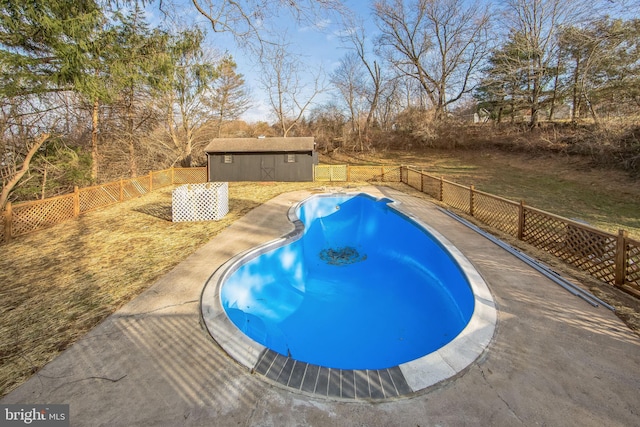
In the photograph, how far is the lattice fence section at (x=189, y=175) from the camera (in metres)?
16.5

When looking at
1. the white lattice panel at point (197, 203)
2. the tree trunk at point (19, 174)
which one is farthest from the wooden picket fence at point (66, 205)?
the white lattice panel at point (197, 203)

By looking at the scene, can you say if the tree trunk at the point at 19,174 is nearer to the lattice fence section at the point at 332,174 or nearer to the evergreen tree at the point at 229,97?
the lattice fence section at the point at 332,174

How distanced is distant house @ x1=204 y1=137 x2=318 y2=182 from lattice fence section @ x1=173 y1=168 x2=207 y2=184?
39 centimetres

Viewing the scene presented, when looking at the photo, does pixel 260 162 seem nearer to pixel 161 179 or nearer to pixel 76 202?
pixel 161 179

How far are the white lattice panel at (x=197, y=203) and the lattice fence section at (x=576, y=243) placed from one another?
8.45m

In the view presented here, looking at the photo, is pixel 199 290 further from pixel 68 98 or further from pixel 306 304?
pixel 68 98

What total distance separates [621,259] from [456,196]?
6.13 meters

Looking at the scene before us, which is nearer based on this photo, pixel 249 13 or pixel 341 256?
pixel 249 13

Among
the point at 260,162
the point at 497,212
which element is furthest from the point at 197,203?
the point at 260,162

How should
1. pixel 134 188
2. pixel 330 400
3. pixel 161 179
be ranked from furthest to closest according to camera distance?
pixel 161 179 → pixel 134 188 → pixel 330 400

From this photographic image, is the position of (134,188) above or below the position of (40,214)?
above

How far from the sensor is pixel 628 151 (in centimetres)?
1383

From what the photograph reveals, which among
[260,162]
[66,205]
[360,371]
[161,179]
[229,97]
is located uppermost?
[229,97]

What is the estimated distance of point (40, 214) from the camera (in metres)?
7.83
